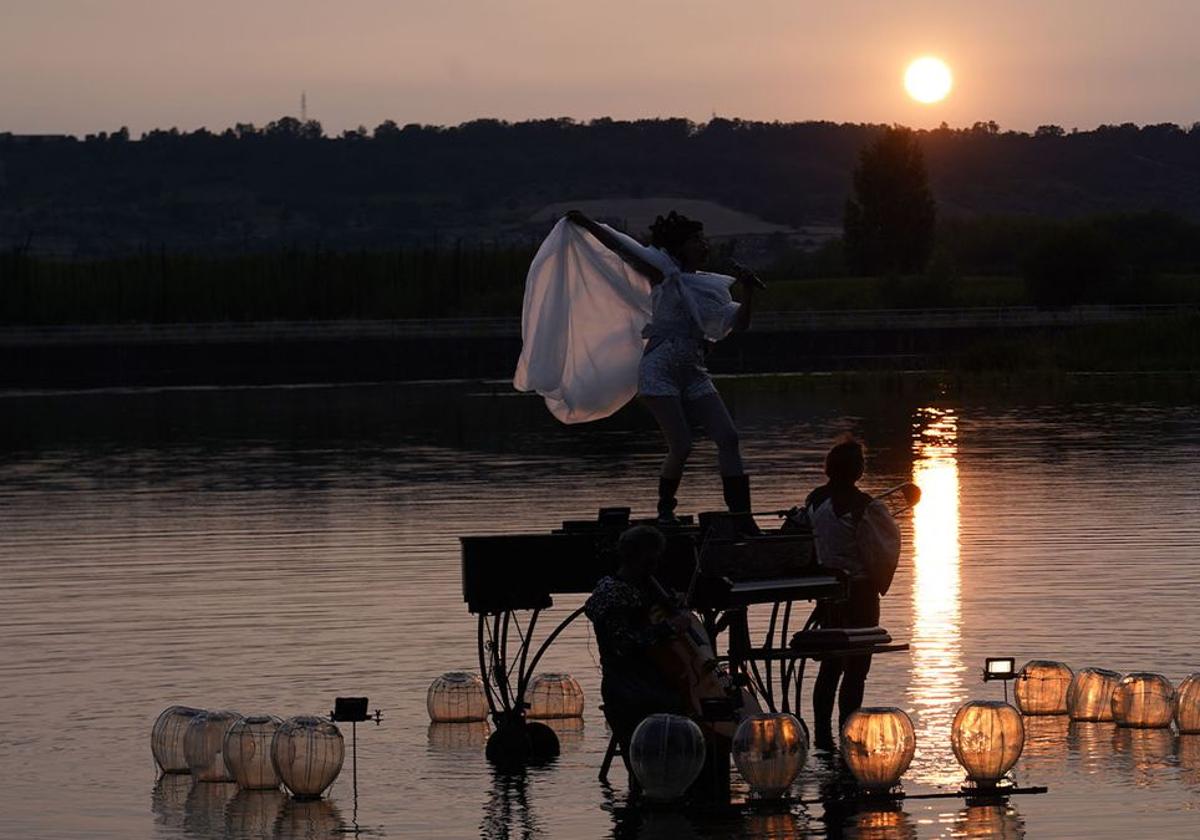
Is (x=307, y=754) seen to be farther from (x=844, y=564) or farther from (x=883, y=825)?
(x=844, y=564)

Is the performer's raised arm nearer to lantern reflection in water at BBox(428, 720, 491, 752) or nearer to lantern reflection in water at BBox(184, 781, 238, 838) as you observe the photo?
lantern reflection in water at BBox(428, 720, 491, 752)

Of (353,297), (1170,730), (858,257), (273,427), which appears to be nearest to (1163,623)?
(1170,730)

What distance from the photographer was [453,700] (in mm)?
16094

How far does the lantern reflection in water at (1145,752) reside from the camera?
13.9m

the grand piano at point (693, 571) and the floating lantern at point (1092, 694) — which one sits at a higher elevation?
the grand piano at point (693, 571)

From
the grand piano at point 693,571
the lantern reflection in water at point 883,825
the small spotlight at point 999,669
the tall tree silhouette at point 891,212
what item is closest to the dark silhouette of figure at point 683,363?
the grand piano at point 693,571

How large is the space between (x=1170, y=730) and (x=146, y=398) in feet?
212

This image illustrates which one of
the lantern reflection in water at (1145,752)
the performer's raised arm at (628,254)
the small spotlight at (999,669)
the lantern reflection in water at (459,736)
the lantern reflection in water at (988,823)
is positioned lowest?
the lantern reflection in water at (459,736)

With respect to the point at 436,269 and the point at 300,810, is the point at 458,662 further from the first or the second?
the point at 436,269

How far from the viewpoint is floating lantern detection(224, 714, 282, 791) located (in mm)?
14031

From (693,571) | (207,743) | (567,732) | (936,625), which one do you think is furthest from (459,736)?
(936,625)

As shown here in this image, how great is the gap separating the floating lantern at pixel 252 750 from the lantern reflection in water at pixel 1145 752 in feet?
14.7

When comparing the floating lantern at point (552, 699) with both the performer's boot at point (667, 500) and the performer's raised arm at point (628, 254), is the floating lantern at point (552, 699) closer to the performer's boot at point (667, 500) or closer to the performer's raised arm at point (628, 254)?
the performer's boot at point (667, 500)

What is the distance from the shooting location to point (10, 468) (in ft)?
145
